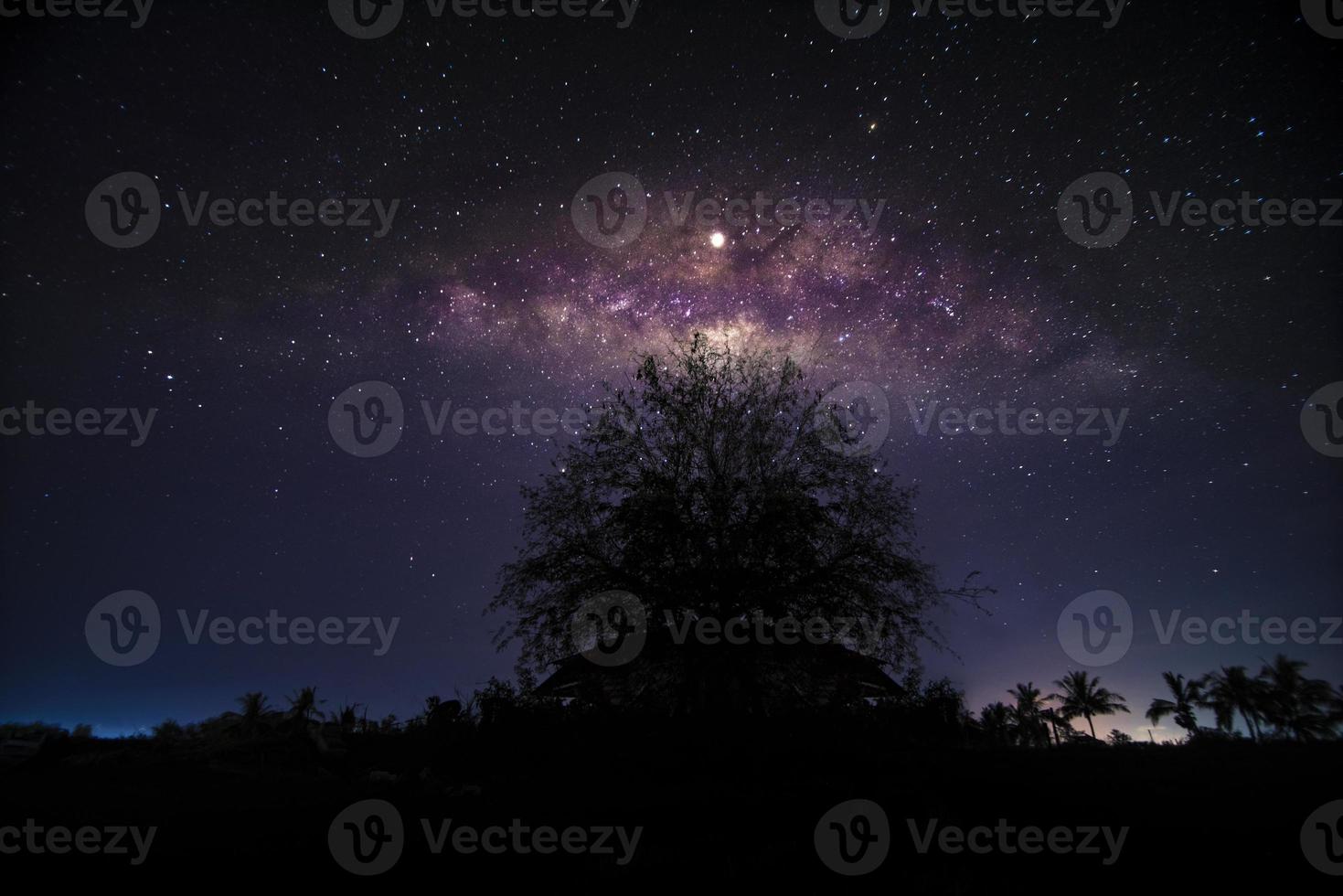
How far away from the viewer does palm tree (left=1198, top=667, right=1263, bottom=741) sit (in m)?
61.8

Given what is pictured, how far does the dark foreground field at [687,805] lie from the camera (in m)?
5.25

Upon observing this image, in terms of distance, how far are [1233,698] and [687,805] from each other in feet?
294

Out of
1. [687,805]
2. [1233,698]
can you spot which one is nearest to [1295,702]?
[1233,698]

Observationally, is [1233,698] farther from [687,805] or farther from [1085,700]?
[687,805]

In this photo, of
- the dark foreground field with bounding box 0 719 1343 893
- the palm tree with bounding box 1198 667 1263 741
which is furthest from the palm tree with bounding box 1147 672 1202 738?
the dark foreground field with bounding box 0 719 1343 893

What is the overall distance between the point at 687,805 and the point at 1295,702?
87.9 metres

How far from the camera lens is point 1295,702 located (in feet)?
193

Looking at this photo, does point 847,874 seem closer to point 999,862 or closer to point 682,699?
point 999,862

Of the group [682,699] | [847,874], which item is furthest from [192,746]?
[847,874]

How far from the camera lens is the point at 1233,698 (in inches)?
2488

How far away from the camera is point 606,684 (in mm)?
15805

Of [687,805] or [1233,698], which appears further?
[1233,698]

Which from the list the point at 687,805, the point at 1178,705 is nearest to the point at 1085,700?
the point at 1178,705

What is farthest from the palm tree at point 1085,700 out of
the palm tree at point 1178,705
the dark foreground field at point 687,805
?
the dark foreground field at point 687,805
